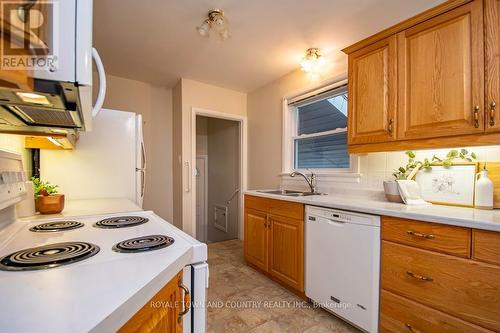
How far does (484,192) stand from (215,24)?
223 centimetres

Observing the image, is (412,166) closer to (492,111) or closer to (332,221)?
(492,111)

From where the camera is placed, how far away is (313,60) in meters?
2.43

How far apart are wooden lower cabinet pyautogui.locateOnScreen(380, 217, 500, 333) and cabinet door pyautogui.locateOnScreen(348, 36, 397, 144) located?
2.37ft

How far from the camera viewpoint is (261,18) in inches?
76.0

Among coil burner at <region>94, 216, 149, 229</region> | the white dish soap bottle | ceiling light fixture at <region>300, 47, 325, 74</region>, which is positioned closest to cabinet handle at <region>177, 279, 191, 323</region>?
coil burner at <region>94, 216, 149, 229</region>

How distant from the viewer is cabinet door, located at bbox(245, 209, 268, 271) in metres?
2.43

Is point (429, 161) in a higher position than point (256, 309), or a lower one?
higher

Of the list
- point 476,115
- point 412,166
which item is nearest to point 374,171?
point 412,166

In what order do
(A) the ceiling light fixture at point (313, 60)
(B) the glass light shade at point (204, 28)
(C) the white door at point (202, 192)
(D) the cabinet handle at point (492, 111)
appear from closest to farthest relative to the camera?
1. (D) the cabinet handle at point (492, 111)
2. (B) the glass light shade at point (204, 28)
3. (A) the ceiling light fixture at point (313, 60)
4. (C) the white door at point (202, 192)

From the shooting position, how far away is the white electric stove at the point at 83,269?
1.38 feet

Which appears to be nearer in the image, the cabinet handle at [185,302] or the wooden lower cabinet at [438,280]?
the cabinet handle at [185,302]

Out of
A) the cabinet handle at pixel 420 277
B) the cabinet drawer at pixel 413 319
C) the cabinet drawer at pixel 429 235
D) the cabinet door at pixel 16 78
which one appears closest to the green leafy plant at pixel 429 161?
the cabinet drawer at pixel 429 235

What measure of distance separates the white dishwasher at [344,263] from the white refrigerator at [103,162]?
164 centimetres

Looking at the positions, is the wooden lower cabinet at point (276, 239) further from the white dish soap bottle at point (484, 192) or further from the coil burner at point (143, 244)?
the coil burner at point (143, 244)
